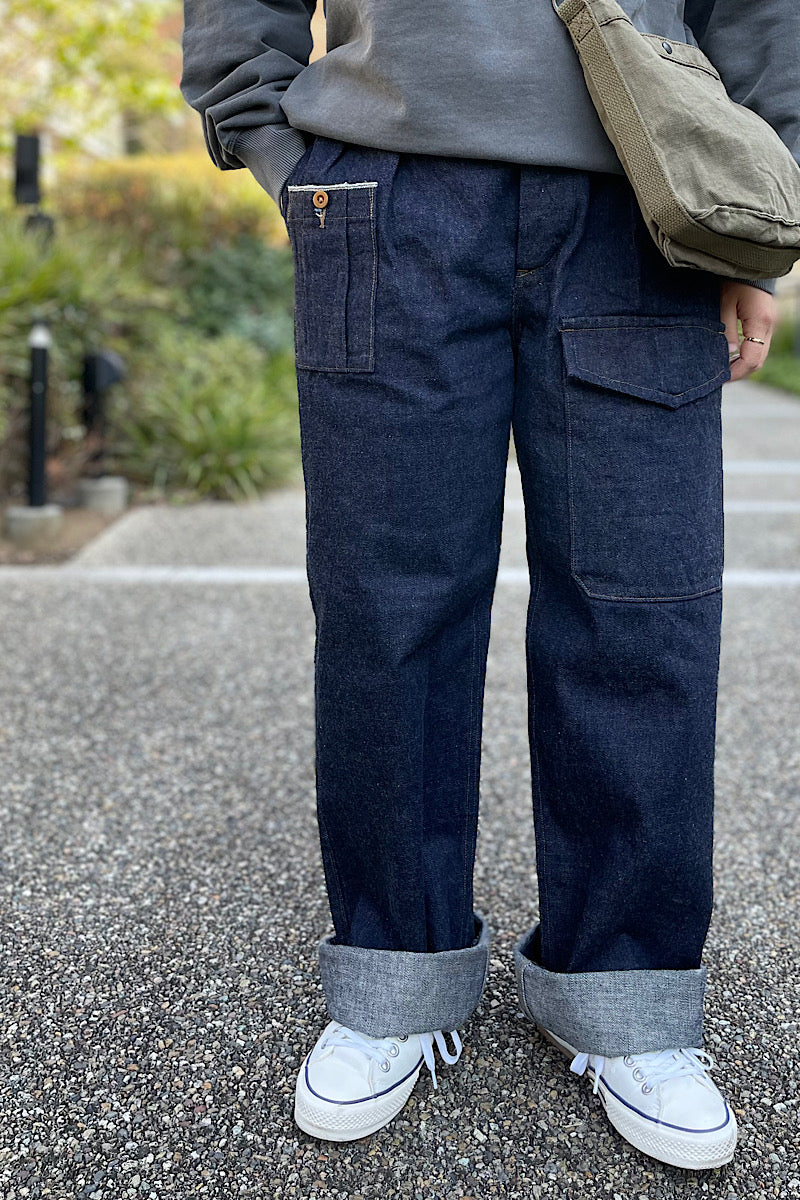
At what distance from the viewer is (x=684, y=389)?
130cm

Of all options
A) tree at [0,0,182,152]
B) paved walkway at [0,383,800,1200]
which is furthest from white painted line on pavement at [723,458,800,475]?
tree at [0,0,182,152]

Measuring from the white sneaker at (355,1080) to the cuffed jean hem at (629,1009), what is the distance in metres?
0.18

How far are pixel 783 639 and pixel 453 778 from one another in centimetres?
257

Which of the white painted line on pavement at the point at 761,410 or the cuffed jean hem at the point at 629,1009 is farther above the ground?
the white painted line on pavement at the point at 761,410

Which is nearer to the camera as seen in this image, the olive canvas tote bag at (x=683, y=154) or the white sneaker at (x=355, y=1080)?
the olive canvas tote bag at (x=683, y=154)

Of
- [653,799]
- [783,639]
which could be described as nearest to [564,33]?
[653,799]

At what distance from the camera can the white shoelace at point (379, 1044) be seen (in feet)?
4.72

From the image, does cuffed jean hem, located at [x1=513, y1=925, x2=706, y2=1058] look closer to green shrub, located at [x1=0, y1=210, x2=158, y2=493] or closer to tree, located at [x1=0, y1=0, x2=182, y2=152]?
green shrub, located at [x1=0, y1=210, x2=158, y2=493]

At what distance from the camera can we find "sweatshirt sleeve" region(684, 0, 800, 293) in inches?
52.7

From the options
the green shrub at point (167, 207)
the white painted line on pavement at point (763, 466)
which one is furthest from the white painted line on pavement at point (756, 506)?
the green shrub at point (167, 207)

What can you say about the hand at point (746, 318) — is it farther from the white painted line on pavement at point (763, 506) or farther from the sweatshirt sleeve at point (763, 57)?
the white painted line on pavement at point (763, 506)

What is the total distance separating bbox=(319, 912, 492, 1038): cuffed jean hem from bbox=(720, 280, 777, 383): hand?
83cm

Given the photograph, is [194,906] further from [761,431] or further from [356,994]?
[761,431]

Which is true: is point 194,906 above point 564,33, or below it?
below
